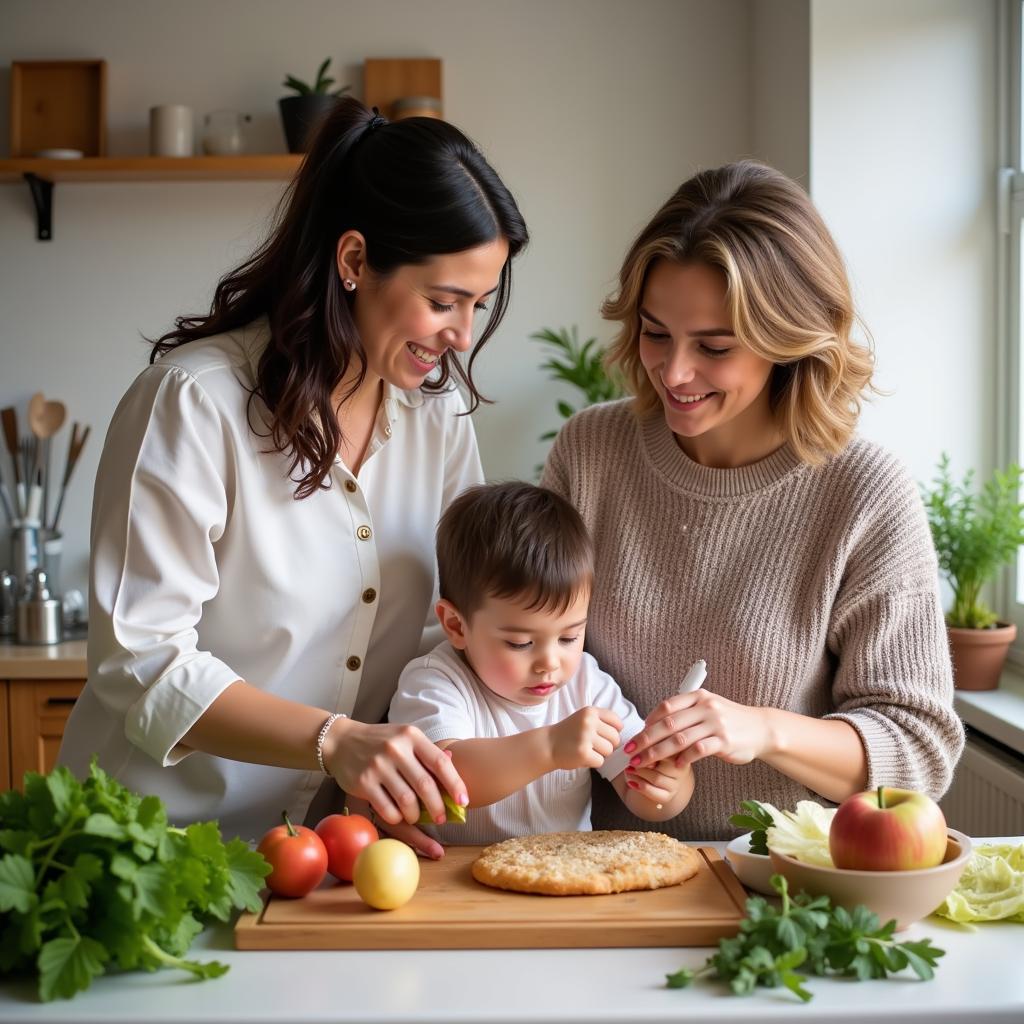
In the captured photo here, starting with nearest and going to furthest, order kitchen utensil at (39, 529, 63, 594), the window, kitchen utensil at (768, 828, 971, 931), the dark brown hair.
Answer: kitchen utensil at (768, 828, 971, 931)
the dark brown hair
the window
kitchen utensil at (39, 529, 63, 594)

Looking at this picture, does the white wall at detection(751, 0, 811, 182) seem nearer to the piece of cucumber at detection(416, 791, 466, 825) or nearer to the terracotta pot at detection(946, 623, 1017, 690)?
the terracotta pot at detection(946, 623, 1017, 690)

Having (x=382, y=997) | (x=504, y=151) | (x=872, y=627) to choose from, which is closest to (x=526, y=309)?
(x=504, y=151)

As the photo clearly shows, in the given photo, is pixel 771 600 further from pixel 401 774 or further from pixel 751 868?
pixel 401 774

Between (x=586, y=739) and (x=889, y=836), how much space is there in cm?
37

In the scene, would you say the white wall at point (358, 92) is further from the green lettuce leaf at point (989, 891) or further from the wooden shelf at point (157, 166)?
the green lettuce leaf at point (989, 891)

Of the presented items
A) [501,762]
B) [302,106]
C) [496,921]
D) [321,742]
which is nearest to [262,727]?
[321,742]

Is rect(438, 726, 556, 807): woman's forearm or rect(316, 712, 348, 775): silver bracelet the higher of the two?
rect(316, 712, 348, 775): silver bracelet

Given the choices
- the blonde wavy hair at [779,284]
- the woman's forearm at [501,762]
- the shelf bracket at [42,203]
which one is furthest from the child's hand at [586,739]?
the shelf bracket at [42,203]

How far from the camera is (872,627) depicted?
1.64 m

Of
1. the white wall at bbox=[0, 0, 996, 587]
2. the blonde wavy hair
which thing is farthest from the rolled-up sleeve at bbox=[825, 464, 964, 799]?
the white wall at bbox=[0, 0, 996, 587]

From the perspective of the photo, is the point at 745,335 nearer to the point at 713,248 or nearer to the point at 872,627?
the point at 713,248

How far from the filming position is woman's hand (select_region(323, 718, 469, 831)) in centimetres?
138

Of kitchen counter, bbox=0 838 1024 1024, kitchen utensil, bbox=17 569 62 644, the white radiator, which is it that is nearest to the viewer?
kitchen counter, bbox=0 838 1024 1024

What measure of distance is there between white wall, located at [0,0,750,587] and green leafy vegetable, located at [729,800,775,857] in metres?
2.44
